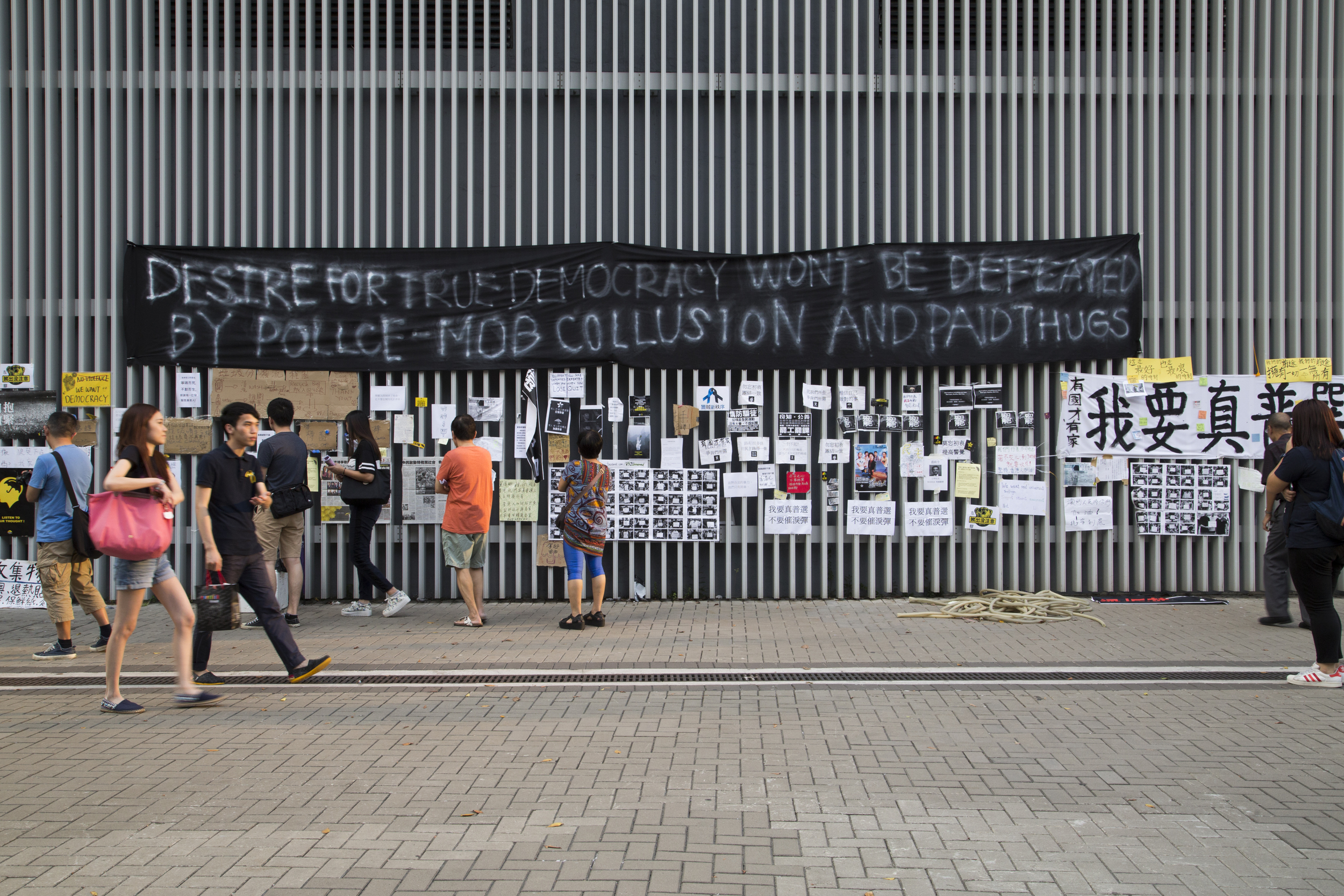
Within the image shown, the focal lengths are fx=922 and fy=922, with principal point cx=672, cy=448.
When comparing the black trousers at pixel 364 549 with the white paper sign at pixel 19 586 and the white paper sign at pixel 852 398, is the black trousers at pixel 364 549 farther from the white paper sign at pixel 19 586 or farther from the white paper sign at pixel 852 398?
the white paper sign at pixel 852 398

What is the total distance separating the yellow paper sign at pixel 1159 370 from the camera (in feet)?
32.9

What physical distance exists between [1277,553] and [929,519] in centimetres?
318

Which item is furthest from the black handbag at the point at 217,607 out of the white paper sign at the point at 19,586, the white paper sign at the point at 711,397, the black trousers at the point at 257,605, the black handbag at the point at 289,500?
the white paper sign at the point at 711,397

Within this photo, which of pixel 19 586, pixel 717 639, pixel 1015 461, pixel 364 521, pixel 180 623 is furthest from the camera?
pixel 1015 461

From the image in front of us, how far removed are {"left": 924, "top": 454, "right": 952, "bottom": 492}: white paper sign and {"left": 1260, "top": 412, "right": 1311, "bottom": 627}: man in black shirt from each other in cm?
292

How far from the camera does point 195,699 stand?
245 inches

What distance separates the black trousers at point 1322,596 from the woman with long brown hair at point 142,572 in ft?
25.3

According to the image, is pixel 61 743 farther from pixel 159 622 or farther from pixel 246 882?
pixel 159 622

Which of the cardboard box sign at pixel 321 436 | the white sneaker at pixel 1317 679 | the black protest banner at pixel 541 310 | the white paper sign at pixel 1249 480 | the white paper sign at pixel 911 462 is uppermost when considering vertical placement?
the black protest banner at pixel 541 310

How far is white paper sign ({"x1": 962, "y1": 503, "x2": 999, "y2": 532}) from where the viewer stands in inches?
392

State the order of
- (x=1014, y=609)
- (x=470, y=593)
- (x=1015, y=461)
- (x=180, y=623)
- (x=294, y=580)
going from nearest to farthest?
(x=180, y=623) → (x=470, y=593) → (x=294, y=580) → (x=1014, y=609) → (x=1015, y=461)

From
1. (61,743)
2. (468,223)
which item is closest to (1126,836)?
(61,743)

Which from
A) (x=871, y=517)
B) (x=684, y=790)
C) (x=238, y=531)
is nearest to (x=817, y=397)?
(x=871, y=517)

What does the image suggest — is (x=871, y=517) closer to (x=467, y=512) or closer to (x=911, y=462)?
(x=911, y=462)
